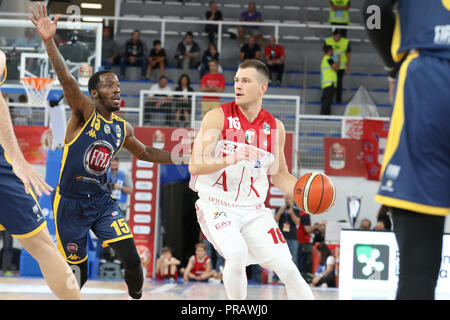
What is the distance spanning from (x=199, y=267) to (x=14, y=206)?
8.76 metres

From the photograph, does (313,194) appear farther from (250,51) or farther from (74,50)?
(250,51)

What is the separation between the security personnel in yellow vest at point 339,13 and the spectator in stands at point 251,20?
2.09 m

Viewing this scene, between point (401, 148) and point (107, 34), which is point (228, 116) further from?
point (107, 34)

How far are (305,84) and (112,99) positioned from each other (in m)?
12.5

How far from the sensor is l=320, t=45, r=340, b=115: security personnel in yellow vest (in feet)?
55.3

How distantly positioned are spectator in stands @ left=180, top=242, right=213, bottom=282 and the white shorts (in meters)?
7.27

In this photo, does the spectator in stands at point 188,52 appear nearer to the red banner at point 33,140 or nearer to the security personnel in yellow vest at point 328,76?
the security personnel in yellow vest at point 328,76

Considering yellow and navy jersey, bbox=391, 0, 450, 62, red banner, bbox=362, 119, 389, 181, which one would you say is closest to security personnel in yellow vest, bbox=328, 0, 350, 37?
red banner, bbox=362, 119, 389, 181

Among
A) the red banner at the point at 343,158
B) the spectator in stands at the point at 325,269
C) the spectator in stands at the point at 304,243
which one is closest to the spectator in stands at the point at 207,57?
the red banner at the point at 343,158

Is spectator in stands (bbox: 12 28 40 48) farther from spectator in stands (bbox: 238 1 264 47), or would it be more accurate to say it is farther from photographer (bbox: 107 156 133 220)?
spectator in stands (bbox: 238 1 264 47)

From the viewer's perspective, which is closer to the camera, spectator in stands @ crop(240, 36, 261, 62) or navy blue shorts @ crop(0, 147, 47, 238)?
navy blue shorts @ crop(0, 147, 47, 238)

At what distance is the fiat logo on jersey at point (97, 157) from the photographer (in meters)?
5.80
